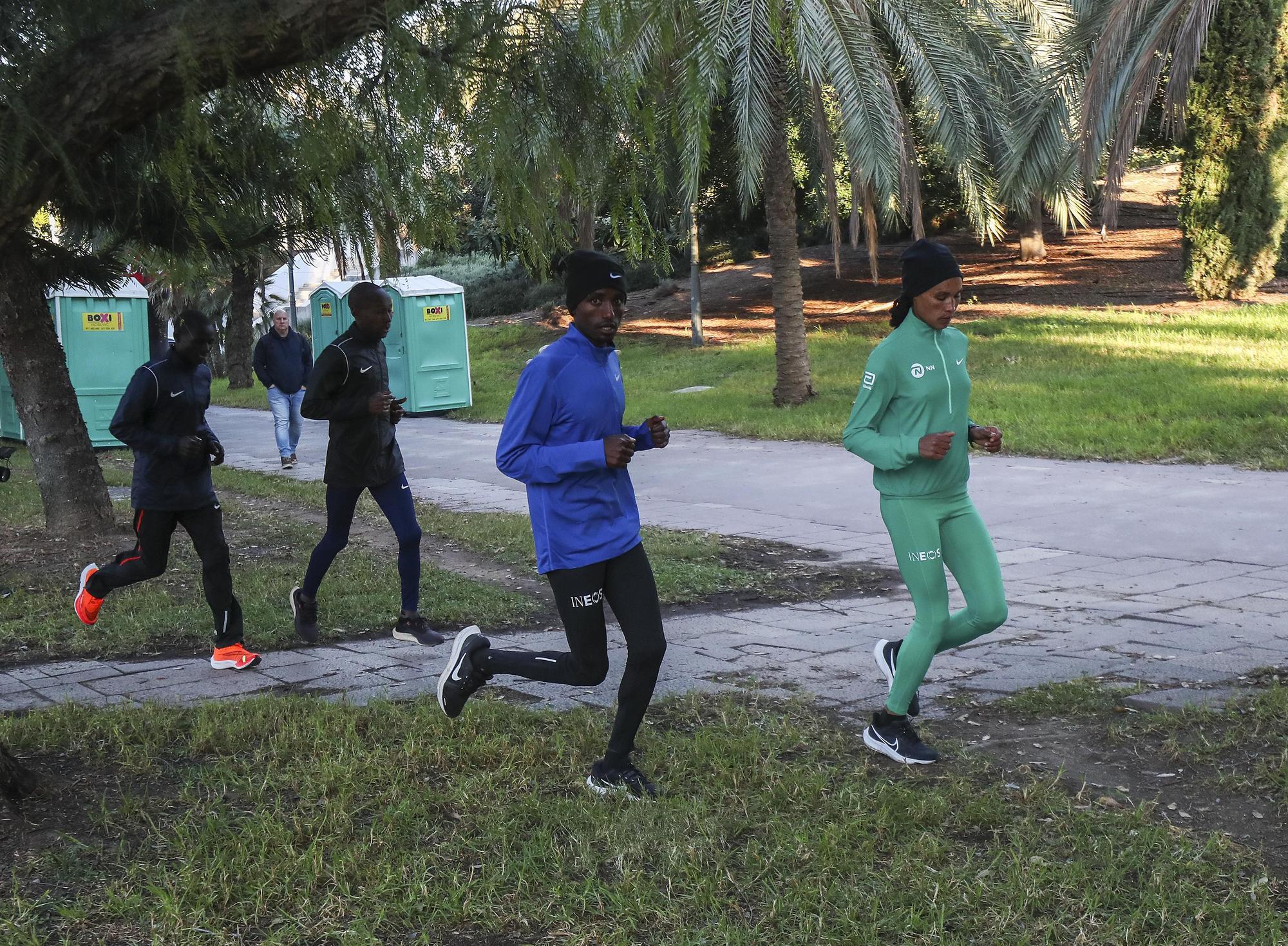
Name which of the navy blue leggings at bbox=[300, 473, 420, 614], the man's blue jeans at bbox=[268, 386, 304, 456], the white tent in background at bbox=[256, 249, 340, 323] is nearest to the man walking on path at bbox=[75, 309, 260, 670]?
the navy blue leggings at bbox=[300, 473, 420, 614]

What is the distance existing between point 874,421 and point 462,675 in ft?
5.59

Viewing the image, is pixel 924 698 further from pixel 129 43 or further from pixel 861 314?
pixel 861 314

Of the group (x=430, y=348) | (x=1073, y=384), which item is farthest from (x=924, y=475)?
(x=430, y=348)

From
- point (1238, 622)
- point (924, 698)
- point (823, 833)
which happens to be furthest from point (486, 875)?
point (1238, 622)

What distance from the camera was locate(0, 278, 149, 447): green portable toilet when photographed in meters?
17.5

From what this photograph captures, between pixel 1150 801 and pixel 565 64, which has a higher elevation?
pixel 565 64

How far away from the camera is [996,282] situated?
25141 mm

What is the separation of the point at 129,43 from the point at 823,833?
9.81 feet

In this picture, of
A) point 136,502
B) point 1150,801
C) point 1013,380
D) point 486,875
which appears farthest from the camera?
point 1013,380

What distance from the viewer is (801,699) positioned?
17.3ft

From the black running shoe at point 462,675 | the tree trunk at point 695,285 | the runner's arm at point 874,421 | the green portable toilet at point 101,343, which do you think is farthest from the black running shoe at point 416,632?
the tree trunk at point 695,285

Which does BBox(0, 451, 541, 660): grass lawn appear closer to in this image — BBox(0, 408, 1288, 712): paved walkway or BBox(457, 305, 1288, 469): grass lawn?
BBox(0, 408, 1288, 712): paved walkway

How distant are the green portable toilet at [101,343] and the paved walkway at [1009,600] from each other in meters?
7.43

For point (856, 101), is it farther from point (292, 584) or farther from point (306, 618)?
point (306, 618)
